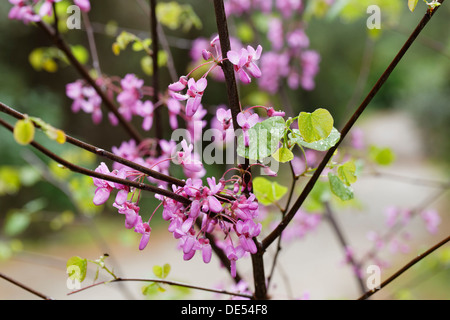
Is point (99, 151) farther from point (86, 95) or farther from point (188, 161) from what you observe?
point (86, 95)

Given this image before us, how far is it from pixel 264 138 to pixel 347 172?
157 millimetres

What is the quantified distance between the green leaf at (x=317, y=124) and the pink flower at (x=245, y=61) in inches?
3.4

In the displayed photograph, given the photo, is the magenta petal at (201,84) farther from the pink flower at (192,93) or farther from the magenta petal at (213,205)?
the magenta petal at (213,205)

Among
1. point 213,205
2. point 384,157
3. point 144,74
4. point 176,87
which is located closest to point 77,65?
point 176,87

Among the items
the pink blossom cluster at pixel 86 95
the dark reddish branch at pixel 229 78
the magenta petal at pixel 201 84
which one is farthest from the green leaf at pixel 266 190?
the pink blossom cluster at pixel 86 95

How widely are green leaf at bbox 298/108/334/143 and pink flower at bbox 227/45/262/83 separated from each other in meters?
0.09

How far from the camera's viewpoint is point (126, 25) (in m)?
4.96

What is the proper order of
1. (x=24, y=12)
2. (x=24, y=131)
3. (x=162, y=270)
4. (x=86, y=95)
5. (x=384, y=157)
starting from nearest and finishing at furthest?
(x=24, y=131) < (x=162, y=270) < (x=24, y=12) < (x=86, y=95) < (x=384, y=157)

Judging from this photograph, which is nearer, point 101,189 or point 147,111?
point 101,189

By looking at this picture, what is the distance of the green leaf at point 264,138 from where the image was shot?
0.44 metres

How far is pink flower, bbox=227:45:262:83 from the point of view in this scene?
18.8 inches

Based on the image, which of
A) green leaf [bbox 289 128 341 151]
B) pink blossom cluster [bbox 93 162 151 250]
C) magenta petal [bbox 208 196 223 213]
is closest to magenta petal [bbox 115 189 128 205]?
pink blossom cluster [bbox 93 162 151 250]

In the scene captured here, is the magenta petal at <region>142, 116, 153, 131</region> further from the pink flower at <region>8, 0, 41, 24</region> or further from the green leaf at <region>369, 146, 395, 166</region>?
the green leaf at <region>369, 146, 395, 166</region>

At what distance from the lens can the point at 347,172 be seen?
54 cm
